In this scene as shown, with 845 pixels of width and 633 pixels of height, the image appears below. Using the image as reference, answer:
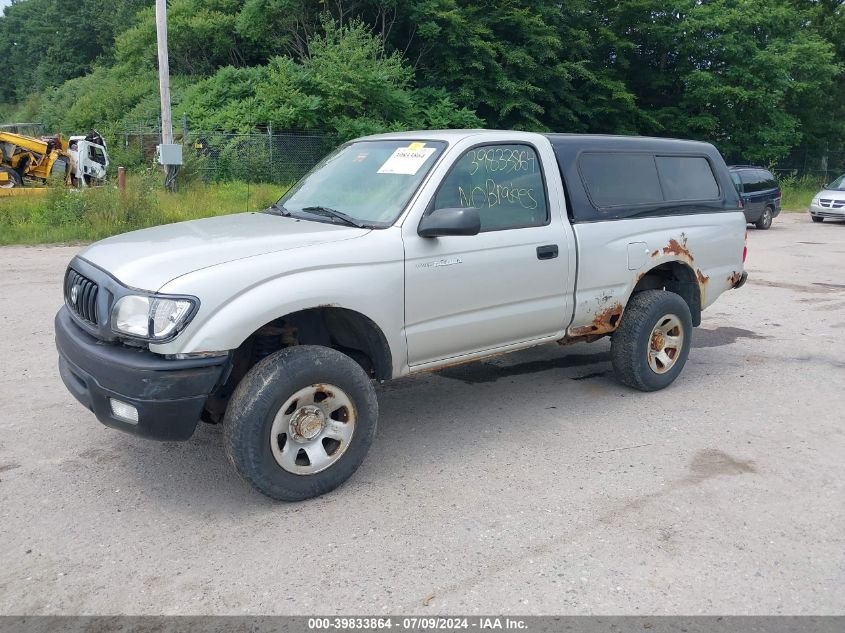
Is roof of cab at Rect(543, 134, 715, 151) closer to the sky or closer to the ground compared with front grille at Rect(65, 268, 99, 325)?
closer to the sky

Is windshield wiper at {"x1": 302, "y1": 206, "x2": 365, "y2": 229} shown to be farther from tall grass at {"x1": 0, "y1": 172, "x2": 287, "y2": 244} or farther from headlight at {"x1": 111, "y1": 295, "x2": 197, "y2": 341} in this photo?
tall grass at {"x1": 0, "y1": 172, "x2": 287, "y2": 244}

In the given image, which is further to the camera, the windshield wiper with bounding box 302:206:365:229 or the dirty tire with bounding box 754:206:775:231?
the dirty tire with bounding box 754:206:775:231

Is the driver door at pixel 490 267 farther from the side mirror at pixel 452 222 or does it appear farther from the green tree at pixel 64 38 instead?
the green tree at pixel 64 38

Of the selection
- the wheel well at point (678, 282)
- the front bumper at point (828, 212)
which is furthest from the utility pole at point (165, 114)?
the front bumper at point (828, 212)

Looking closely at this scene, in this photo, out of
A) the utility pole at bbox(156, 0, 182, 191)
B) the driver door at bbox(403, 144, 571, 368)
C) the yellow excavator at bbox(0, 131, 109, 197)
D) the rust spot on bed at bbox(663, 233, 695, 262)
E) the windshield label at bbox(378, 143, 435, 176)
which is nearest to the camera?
the driver door at bbox(403, 144, 571, 368)

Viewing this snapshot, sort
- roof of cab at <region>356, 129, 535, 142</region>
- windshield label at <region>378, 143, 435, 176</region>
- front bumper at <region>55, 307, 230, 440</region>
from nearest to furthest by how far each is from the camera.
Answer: front bumper at <region>55, 307, 230, 440</region>
windshield label at <region>378, 143, 435, 176</region>
roof of cab at <region>356, 129, 535, 142</region>

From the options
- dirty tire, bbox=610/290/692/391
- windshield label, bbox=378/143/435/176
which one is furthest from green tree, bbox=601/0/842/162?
windshield label, bbox=378/143/435/176

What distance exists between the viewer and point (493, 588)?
319cm

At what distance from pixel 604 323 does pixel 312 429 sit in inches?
98.6

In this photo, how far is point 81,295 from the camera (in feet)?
13.2

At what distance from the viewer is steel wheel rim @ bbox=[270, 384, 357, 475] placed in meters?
3.82

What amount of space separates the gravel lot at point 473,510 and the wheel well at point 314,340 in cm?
55

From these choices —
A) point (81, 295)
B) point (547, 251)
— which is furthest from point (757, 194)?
point (81, 295)

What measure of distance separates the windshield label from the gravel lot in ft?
5.61
